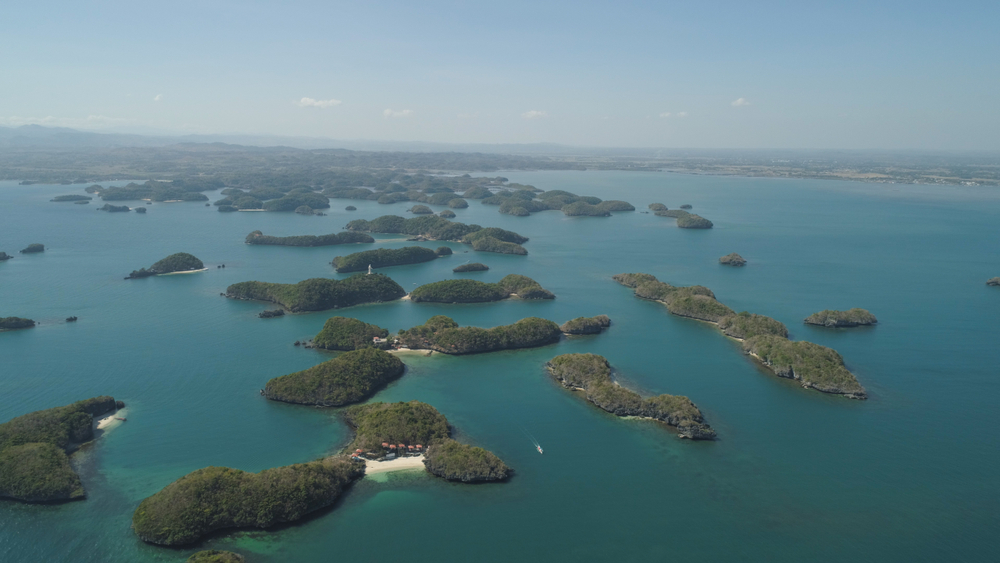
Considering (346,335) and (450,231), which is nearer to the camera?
(346,335)

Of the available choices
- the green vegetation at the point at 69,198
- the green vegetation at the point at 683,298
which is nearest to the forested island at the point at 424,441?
the green vegetation at the point at 683,298

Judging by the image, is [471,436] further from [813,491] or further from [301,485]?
[813,491]

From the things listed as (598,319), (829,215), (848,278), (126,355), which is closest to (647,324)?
(598,319)

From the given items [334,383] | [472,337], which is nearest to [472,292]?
[472,337]

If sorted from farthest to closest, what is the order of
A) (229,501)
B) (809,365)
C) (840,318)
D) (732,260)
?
(732,260) < (840,318) < (809,365) < (229,501)

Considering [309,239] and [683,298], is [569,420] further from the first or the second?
[309,239]

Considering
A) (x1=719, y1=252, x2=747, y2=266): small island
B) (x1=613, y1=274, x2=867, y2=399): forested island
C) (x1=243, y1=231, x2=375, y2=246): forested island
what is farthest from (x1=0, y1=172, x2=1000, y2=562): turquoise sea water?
(x1=243, y1=231, x2=375, y2=246): forested island
